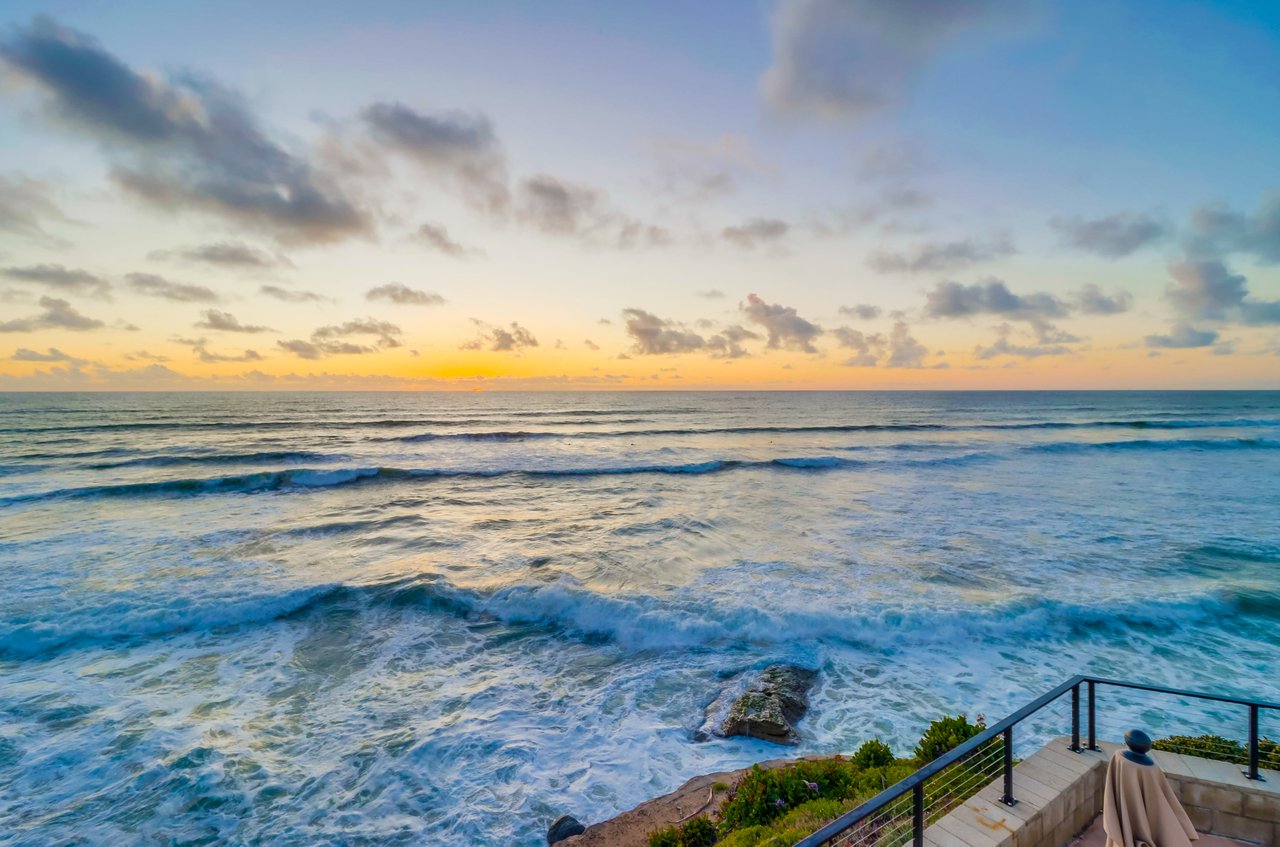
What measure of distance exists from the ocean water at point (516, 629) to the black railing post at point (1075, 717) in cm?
383

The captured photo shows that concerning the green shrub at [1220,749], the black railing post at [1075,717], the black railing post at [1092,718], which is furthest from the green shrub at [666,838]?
the green shrub at [1220,749]

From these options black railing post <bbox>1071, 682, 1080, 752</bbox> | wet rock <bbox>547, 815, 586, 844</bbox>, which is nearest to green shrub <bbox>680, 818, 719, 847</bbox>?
wet rock <bbox>547, 815, 586, 844</bbox>

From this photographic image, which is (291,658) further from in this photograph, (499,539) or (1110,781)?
(1110,781)

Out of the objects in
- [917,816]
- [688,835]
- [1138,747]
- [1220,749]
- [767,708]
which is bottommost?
[767,708]

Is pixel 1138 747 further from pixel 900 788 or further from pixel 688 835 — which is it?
pixel 688 835

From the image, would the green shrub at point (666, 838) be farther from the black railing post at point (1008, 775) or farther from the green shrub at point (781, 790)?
the black railing post at point (1008, 775)

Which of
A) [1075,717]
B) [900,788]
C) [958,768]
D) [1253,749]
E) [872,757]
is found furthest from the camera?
[872,757]

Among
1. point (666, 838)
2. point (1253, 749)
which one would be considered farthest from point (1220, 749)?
point (666, 838)

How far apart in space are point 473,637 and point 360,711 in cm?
340

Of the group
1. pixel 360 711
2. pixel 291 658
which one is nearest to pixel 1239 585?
pixel 360 711

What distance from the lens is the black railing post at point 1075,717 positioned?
527 centimetres

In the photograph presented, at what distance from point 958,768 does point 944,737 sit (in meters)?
0.62

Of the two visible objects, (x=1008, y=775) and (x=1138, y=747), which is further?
(x=1008, y=775)

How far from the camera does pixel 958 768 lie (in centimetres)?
657
